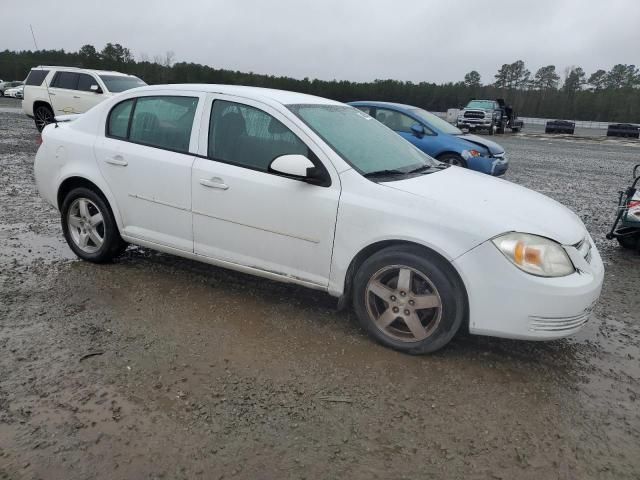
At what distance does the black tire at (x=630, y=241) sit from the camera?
5762mm

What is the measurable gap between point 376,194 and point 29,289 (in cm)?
291

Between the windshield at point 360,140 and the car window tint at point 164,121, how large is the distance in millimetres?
881

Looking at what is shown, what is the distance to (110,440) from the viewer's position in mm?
2398

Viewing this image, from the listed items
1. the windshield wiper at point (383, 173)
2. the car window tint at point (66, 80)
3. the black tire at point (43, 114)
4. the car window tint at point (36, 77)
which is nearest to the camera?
the windshield wiper at point (383, 173)

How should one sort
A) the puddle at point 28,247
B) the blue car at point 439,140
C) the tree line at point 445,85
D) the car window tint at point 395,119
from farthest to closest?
the tree line at point 445,85
the car window tint at point 395,119
the blue car at point 439,140
the puddle at point 28,247

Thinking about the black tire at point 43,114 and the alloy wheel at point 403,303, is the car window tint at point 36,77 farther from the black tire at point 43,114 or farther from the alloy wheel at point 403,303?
the alloy wheel at point 403,303

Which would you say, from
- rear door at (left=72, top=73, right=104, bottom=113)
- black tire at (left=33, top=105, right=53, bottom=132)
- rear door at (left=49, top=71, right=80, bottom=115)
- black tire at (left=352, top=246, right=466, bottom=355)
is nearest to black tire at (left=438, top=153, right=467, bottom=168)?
black tire at (left=352, top=246, right=466, bottom=355)

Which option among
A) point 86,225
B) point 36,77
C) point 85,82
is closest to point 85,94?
point 85,82

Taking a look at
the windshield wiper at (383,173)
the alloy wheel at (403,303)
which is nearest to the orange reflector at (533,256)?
the alloy wheel at (403,303)

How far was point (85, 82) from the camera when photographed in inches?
559

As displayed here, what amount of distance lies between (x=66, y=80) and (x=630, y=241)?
14.8 meters

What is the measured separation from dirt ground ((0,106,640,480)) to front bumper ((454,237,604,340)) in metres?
0.33

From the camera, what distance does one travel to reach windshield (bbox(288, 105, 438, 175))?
3.58 metres

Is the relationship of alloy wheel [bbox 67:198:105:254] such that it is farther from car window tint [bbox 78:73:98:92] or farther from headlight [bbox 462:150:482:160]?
car window tint [bbox 78:73:98:92]
